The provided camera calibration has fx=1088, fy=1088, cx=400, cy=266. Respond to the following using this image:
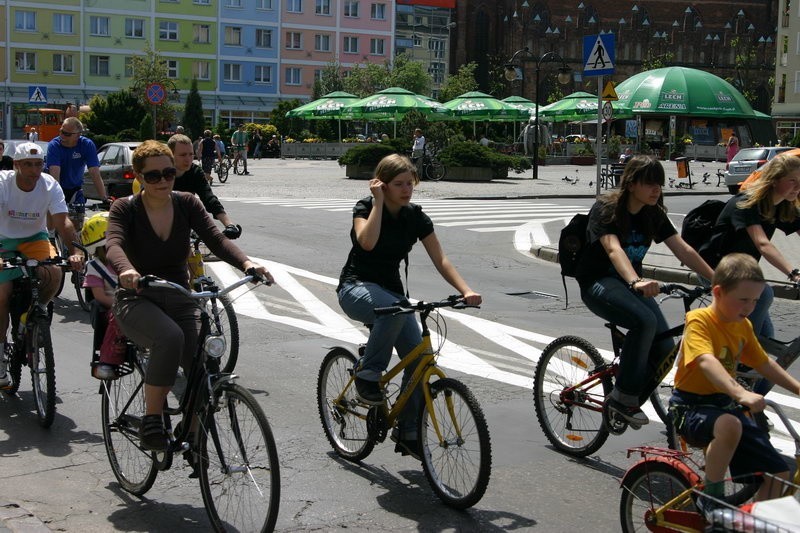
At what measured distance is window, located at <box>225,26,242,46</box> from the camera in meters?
88.1

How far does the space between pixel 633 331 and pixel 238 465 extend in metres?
2.30

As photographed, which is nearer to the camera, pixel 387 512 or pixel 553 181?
pixel 387 512

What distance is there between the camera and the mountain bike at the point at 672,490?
402cm

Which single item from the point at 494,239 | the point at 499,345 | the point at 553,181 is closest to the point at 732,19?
the point at 553,181

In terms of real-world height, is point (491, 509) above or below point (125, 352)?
below

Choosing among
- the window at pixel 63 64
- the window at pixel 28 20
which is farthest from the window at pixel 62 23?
the window at pixel 63 64

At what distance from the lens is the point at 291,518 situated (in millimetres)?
5098

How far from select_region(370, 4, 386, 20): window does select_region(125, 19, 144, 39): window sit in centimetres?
2146

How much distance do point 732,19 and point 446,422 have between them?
115 metres

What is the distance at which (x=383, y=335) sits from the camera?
5.48 metres

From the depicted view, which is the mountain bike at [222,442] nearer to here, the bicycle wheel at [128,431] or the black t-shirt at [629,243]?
the bicycle wheel at [128,431]

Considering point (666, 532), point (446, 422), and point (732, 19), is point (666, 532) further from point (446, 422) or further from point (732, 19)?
point (732, 19)

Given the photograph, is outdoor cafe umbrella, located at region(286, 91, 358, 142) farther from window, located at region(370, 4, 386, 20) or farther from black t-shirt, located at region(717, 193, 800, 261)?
window, located at region(370, 4, 386, 20)

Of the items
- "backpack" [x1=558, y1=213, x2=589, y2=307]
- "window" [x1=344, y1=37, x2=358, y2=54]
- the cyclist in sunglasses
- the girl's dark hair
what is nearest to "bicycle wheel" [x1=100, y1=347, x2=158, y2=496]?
the cyclist in sunglasses
